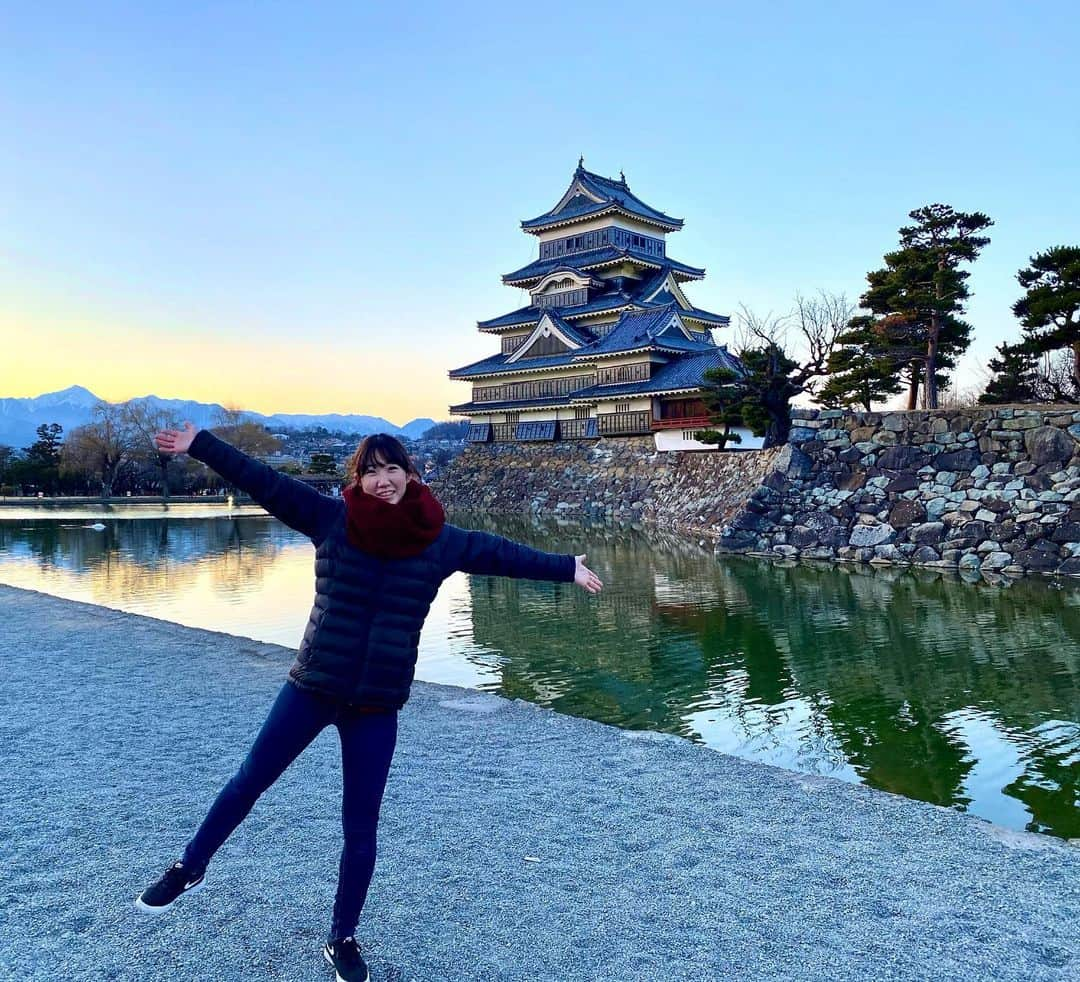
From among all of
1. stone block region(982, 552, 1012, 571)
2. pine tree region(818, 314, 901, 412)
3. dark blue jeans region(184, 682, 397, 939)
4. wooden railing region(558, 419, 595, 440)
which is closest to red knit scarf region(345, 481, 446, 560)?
dark blue jeans region(184, 682, 397, 939)

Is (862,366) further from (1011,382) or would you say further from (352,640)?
(352,640)

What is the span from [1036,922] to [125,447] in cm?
5861

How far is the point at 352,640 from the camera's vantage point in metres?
2.72

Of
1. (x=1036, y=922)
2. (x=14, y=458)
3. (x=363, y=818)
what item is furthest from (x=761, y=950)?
(x=14, y=458)

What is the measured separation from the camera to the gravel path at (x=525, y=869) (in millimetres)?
2771

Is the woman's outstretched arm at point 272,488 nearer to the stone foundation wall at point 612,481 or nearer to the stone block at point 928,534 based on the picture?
the stone block at point 928,534

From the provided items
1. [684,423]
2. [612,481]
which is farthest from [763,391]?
[612,481]

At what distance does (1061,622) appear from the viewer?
10930 mm

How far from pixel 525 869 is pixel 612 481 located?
30.6 metres

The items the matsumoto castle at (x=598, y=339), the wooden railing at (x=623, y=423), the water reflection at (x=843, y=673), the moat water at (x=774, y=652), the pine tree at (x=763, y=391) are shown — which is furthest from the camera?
the wooden railing at (x=623, y=423)

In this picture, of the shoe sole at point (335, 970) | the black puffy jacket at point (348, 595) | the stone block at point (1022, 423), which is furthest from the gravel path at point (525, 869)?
the stone block at point (1022, 423)

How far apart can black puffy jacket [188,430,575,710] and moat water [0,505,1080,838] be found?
3.79 m

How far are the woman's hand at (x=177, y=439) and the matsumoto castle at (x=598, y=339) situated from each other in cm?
2895

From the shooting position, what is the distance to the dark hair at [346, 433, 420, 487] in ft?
9.05
